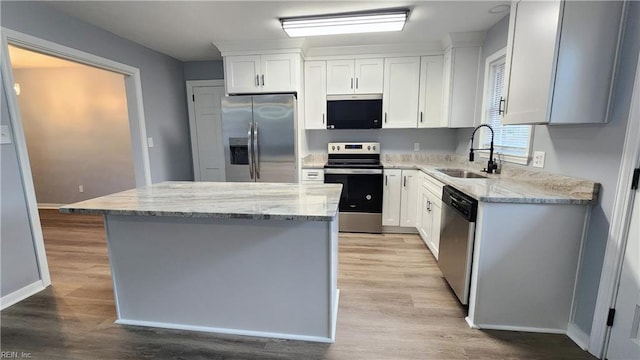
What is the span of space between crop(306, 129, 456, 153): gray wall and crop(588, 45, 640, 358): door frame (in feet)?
8.23

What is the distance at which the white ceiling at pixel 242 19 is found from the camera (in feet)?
7.72

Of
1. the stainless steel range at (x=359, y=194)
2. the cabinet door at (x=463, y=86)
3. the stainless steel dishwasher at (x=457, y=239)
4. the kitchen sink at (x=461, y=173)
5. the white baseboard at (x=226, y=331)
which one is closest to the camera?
the white baseboard at (x=226, y=331)

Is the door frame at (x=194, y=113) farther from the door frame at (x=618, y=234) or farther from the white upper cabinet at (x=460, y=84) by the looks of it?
the door frame at (x=618, y=234)

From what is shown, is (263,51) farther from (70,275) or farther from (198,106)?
(70,275)

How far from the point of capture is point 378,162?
3.94 metres

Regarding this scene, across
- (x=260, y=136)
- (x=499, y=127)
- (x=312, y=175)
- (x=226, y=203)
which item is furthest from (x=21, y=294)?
(x=499, y=127)

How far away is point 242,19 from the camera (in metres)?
2.67

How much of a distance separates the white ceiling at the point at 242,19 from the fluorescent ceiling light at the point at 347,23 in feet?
0.23

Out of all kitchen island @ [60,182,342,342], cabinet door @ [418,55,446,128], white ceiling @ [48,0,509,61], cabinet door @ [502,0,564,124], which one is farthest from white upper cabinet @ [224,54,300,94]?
cabinet door @ [502,0,564,124]

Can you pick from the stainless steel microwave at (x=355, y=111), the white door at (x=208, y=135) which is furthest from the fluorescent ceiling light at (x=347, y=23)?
the white door at (x=208, y=135)

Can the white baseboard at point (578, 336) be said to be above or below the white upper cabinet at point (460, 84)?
below

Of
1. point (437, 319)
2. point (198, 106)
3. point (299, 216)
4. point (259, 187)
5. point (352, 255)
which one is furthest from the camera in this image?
point (198, 106)

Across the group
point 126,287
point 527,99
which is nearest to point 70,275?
point 126,287

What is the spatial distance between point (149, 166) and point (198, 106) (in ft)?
4.16
